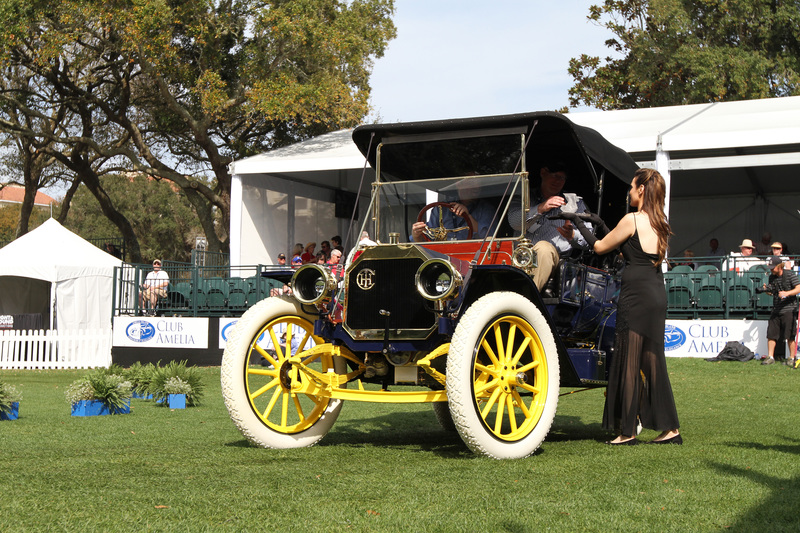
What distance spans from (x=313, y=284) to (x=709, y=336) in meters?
11.3

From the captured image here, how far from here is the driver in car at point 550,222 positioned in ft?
22.2

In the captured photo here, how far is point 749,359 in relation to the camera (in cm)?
1545

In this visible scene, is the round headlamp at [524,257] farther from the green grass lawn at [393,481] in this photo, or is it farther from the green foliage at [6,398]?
the green foliage at [6,398]

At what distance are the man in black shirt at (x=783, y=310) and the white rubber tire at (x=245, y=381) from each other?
10.6 m

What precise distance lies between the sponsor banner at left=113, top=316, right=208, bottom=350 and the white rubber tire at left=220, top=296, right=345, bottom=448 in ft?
44.2

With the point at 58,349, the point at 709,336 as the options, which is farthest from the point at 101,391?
the point at 58,349

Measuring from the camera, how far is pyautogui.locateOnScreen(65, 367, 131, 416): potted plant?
966cm

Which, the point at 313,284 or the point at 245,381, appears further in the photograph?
the point at 313,284

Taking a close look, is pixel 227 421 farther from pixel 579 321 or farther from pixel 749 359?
pixel 749 359

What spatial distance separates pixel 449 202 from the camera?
725 cm

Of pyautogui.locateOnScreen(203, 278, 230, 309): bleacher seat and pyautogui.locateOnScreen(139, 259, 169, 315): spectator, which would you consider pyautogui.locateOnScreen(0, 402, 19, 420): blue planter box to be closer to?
pyautogui.locateOnScreen(203, 278, 230, 309): bleacher seat

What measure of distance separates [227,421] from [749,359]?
10.2 meters

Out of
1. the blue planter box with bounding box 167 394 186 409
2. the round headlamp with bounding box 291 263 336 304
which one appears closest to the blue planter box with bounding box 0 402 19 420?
the blue planter box with bounding box 167 394 186 409

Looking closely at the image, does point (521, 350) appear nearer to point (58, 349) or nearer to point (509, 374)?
point (509, 374)
